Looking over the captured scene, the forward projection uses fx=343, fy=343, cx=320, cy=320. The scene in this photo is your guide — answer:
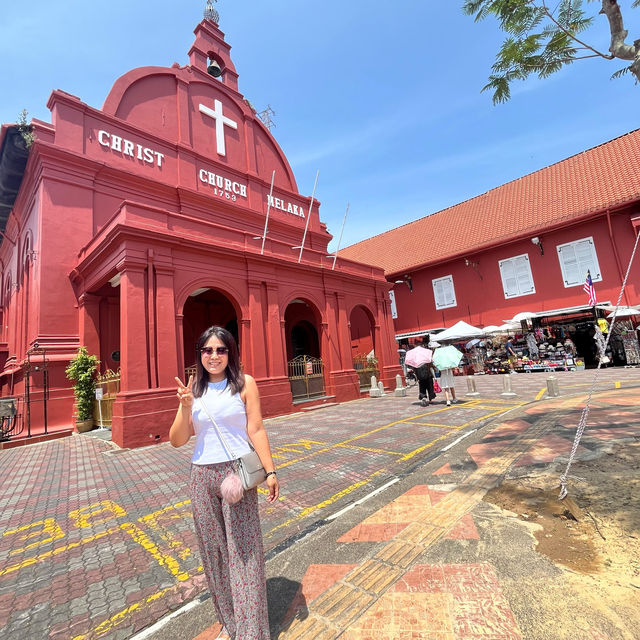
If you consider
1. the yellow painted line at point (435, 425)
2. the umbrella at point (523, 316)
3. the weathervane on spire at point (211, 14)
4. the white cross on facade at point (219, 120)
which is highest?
the weathervane on spire at point (211, 14)

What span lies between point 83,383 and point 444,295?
18770 millimetres

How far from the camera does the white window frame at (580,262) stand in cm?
1638

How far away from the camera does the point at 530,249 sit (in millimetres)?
18359

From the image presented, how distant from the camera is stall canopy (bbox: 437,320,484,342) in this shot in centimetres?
1809

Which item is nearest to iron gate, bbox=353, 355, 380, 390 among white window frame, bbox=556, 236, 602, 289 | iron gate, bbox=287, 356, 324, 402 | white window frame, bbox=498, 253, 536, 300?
iron gate, bbox=287, 356, 324, 402

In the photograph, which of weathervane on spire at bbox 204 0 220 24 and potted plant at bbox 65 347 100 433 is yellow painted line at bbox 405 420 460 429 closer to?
potted plant at bbox 65 347 100 433

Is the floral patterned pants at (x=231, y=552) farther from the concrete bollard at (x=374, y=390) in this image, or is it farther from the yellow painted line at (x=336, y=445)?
the concrete bollard at (x=374, y=390)

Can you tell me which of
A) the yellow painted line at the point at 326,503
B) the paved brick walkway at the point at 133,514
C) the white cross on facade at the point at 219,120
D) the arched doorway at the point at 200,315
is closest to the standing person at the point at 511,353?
the paved brick walkway at the point at 133,514

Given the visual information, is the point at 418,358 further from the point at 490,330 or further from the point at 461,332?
the point at 490,330

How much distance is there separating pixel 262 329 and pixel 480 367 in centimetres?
1360

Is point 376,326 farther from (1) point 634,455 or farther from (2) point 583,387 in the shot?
(1) point 634,455

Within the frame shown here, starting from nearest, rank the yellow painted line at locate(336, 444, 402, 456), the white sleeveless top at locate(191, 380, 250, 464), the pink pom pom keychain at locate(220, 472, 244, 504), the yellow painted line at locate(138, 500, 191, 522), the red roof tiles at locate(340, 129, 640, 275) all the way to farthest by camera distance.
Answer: the pink pom pom keychain at locate(220, 472, 244, 504)
the white sleeveless top at locate(191, 380, 250, 464)
the yellow painted line at locate(138, 500, 191, 522)
the yellow painted line at locate(336, 444, 402, 456)
the red roof tiles at locate(340, 129, 640, 275)

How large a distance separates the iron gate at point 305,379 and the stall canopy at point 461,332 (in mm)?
8575

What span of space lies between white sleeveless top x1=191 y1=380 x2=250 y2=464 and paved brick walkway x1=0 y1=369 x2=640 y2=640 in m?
1.28
